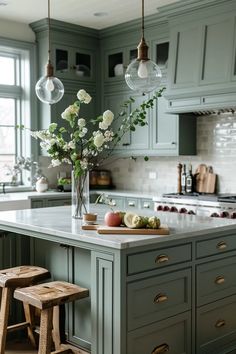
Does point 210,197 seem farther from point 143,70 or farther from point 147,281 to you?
point 147,281

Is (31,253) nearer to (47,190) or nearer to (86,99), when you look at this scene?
(86,99)

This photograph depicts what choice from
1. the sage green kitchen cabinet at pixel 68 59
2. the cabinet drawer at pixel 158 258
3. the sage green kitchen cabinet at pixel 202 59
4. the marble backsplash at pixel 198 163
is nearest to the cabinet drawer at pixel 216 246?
the cabinet drawer at pixel 158 258

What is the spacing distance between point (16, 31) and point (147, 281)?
14.9ft

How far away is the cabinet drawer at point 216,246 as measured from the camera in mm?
3196

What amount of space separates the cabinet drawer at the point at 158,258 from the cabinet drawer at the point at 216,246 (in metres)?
0.11

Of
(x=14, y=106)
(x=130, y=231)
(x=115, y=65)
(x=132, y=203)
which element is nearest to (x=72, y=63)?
(x=115, y=65)

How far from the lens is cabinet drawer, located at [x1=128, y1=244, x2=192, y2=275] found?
9.14ft

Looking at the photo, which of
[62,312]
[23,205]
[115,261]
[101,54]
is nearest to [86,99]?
[115,261]

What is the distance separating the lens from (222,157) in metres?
5.75

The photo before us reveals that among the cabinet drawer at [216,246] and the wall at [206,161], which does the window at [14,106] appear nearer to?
the wall at [206,161]

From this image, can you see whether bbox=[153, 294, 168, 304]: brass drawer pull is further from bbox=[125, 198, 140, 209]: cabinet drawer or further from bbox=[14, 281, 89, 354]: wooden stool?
bbox=[125, 198, 140, 209]: cabinet drawer

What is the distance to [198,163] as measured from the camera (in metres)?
6.02

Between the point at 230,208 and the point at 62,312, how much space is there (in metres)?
2.05

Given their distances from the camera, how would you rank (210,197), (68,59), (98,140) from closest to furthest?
1. (98,140)
2. (210,197)
3. (68,59)
